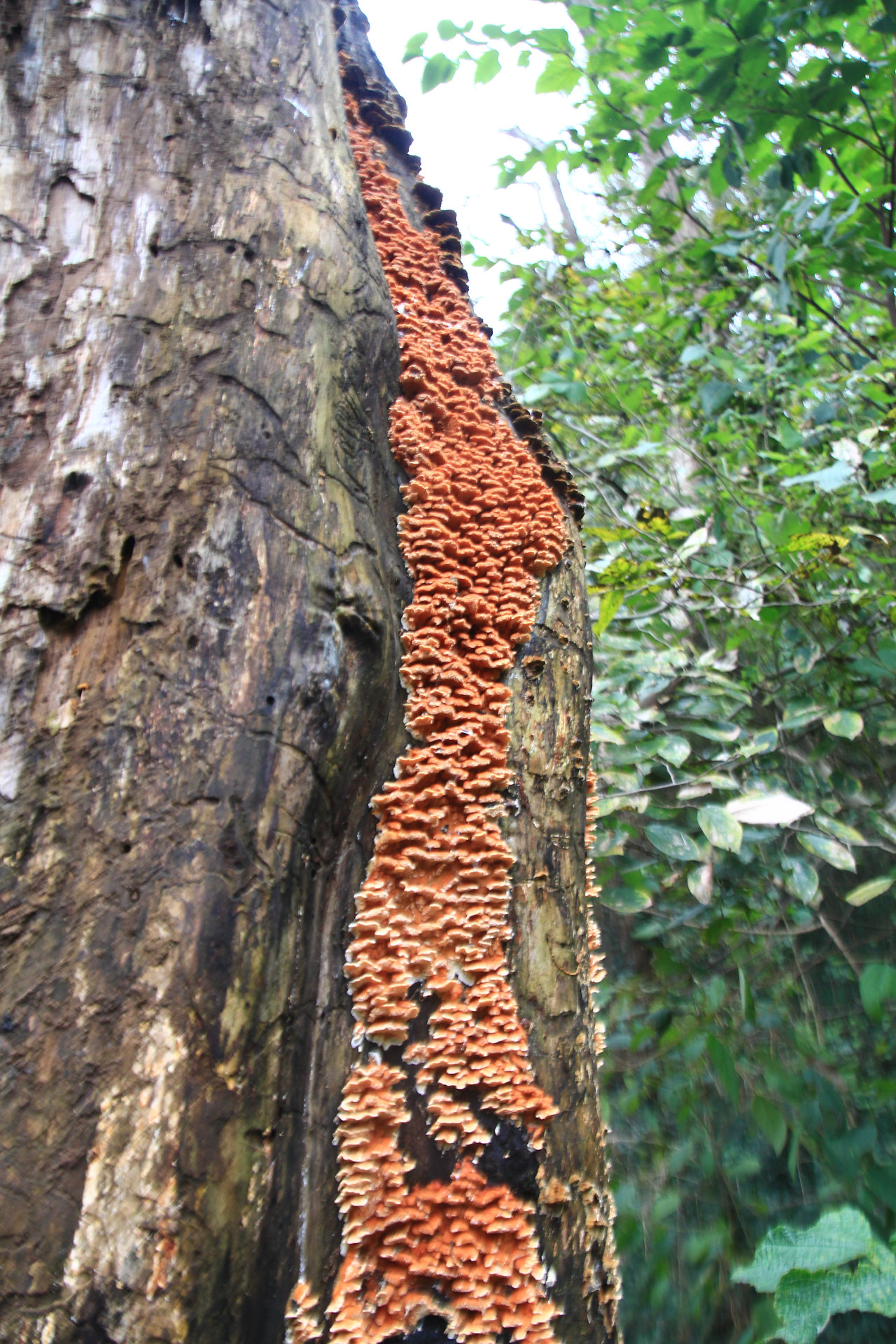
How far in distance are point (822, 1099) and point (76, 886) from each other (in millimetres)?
2564

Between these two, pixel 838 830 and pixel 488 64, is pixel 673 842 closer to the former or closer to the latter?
pixel 838 830

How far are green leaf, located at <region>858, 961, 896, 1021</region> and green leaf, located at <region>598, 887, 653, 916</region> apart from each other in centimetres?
63

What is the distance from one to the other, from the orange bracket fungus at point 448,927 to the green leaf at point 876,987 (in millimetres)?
1142

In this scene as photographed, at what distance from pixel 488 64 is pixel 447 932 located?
2.79 metres

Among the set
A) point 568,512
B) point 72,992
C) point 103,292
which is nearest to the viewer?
point 72,992

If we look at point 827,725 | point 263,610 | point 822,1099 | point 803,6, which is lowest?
point 822,1099

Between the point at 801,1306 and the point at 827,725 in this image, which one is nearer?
the point at 801,1306

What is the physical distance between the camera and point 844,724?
A: 99.7 inches

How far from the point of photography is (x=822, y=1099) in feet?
8.46

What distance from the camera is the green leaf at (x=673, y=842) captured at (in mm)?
2371

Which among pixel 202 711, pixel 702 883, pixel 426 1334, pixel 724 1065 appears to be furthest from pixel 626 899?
pixel 202 711

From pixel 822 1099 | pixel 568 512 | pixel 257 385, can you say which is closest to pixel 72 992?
pixel 257 385

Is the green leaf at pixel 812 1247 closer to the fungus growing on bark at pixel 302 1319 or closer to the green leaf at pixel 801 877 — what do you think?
the fungus growing on bark at pixel 302 1319

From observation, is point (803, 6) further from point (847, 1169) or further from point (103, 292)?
point (847, 1169)
